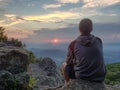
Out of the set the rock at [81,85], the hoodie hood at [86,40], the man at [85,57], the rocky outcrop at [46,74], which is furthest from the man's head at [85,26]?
the rocky outcrop at [46,74]

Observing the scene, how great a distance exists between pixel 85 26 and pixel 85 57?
109cm

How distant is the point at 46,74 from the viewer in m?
22.6

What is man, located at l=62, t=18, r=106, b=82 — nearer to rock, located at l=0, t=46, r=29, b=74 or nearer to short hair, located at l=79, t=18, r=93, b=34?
short hair, located at l=79, t=18, r=93, b=34

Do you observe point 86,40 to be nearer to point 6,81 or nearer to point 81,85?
point 81,85

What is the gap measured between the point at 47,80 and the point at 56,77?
54.9 inches

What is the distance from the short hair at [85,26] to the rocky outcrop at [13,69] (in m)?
3.56

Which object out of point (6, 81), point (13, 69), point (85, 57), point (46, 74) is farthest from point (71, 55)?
point (46, 74)

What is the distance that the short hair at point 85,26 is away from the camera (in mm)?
14062

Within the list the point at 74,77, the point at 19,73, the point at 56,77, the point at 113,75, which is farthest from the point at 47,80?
the point at 113,75

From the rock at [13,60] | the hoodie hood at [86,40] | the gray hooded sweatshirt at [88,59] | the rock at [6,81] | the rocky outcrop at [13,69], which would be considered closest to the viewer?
the gray hooded sweatshirt at [88,59]

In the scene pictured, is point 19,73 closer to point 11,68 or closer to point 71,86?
point 11,68

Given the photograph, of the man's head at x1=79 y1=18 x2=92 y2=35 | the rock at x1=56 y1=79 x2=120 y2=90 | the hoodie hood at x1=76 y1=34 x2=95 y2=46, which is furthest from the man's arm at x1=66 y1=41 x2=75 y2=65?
the rock at x1=56 y1=79 x2=120 y2=90

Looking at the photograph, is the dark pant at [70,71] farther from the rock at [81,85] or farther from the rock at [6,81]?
the rock at [6,81]

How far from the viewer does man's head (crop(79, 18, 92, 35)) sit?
46.1 feet
